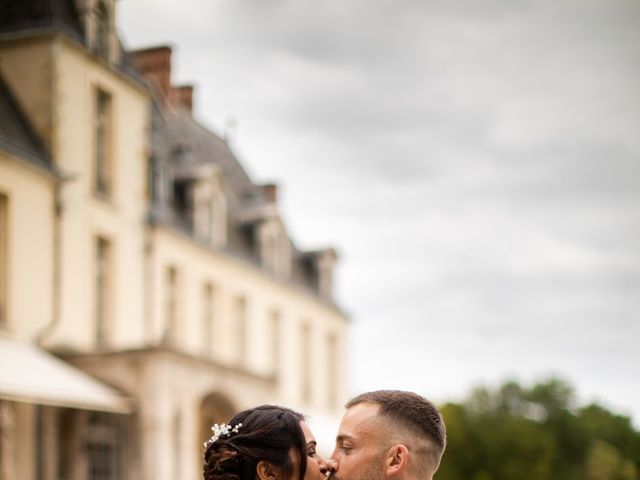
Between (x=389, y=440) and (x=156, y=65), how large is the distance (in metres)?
28.9

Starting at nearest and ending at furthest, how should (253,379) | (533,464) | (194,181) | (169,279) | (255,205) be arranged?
(253,379) < (169,279) < (194,181) < (255,205) < (533,464)

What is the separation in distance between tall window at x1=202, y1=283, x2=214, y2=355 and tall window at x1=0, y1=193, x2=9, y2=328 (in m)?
8.39

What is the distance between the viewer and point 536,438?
68438 mm

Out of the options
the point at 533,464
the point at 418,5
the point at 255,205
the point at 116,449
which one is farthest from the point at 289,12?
the point at 533,464

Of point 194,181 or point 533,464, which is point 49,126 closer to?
point 194,181

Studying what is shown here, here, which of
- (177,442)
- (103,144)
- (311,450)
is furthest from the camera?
(103,144)

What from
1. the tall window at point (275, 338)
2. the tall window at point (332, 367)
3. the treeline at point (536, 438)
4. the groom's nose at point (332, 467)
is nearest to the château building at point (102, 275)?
the tall window at point (275, 338)

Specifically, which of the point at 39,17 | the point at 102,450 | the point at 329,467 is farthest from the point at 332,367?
the point at 329,467

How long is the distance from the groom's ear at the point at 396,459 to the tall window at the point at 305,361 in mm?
Result: 29023

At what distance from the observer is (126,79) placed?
918 inches

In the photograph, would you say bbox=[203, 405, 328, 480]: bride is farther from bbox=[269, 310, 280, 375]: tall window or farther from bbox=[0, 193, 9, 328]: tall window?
bbox=[269, 310, 280, 375]: tall window

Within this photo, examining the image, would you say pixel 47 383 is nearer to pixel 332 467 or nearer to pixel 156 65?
pixel 332 467

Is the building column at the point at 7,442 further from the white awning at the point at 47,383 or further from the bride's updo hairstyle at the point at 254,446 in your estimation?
the bride's updo hairstyle at the point at 254,446

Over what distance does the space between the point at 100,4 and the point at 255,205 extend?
10.7 meters
